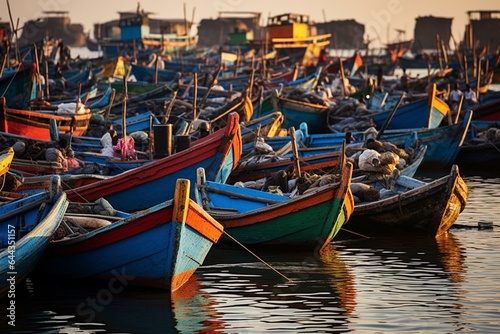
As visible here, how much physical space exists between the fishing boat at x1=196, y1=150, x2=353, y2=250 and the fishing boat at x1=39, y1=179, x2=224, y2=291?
1896 millimetres

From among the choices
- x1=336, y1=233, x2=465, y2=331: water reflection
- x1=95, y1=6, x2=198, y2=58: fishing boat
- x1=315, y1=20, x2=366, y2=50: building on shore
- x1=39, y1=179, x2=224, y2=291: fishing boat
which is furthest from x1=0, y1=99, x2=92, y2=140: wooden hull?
x1=315, y1=20, x2=366, y2=50: building on shore

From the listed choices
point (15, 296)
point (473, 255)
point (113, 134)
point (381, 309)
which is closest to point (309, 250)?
point (473, 255)

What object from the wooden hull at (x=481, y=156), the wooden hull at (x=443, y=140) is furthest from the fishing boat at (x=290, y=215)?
the wooden hull at (x=481, y=156)

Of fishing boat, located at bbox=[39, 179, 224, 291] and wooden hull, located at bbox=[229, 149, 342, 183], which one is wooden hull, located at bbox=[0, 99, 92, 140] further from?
fishing boat, located at bbox=[39, 179, 224, 291]

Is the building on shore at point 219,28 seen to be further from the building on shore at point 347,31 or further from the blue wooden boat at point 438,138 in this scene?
the blue wooden boat at point 438,138

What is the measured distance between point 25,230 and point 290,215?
3.46m

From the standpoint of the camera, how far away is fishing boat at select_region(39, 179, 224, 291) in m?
12.2

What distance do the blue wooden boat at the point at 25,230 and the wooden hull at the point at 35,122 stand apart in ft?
29.5

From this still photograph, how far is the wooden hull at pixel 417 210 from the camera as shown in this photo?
16.0 m

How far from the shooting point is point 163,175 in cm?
1717

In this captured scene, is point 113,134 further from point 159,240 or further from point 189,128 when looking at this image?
point 159,240

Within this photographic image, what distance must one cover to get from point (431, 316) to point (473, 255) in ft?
11.8

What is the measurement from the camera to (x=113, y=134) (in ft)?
70.3

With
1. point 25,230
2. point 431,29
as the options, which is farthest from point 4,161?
point 431,29
